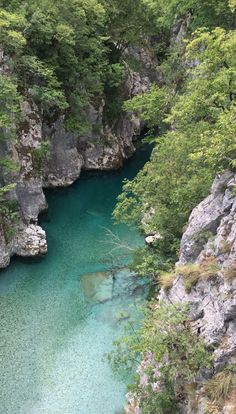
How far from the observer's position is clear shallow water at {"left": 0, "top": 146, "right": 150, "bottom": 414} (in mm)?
15570

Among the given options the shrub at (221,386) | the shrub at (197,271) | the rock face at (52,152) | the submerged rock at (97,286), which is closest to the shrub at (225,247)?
the shrub at (197,271)

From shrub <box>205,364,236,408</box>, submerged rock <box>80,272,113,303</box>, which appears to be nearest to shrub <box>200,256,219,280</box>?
shrub <box>205,364,236,408</box>

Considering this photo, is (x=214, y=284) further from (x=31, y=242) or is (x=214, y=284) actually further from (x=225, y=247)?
(x=31, y=242)

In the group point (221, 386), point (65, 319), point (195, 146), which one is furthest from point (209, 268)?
point (65, 319)

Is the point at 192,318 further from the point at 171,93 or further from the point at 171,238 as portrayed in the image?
the point at 171,93

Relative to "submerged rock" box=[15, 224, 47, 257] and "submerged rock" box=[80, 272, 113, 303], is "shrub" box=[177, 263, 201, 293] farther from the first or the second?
"submerged rock" box=[15, 224, 47, 257]

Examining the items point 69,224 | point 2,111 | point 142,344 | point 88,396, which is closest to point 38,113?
point 2,111

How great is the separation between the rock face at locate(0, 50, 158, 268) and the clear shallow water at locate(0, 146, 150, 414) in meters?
1.20

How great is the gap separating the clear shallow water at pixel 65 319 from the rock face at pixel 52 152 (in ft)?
3.95

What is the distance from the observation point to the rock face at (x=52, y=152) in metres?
22.1

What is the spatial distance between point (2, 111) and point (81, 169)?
9.40 m

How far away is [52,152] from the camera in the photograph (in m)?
27.3

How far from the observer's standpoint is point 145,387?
37.7 ft

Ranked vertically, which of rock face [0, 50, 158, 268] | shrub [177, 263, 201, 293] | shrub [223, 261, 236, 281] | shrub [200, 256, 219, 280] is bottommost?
rock face [0, 50, 158, 268]
